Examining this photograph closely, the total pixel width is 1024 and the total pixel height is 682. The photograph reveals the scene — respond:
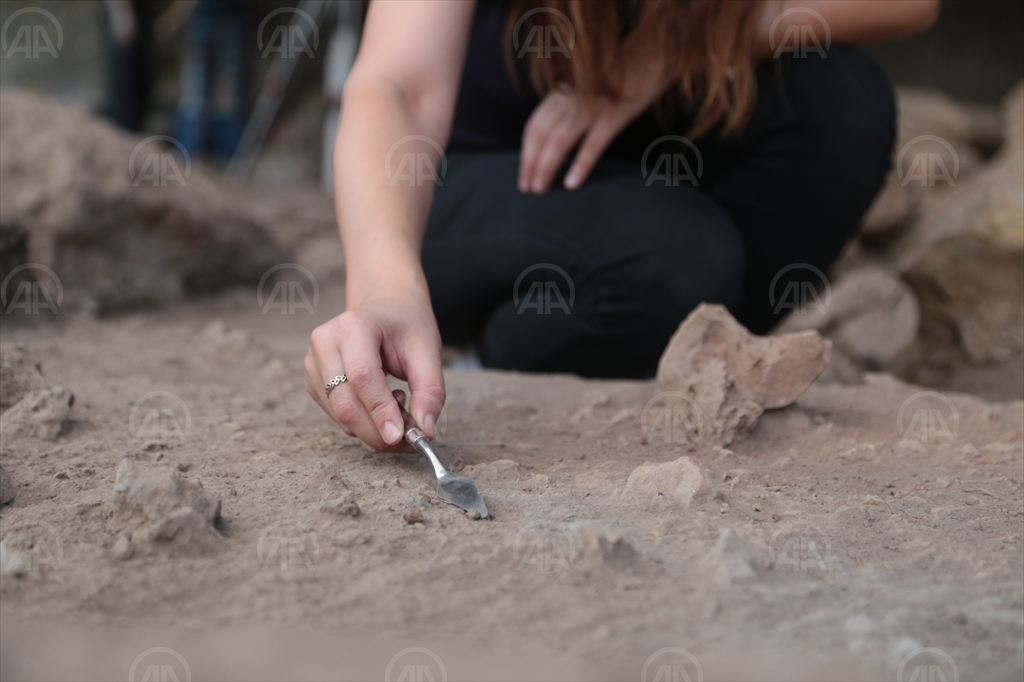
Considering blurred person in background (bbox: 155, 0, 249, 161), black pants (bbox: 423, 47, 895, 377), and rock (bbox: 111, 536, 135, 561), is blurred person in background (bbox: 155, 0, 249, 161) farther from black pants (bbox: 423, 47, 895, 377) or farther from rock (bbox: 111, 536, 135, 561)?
rock (bbox: 111, 536, 135, 561)

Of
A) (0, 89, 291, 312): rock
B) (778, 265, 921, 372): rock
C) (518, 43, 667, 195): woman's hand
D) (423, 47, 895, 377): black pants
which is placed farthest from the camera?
(778, 265, 921, 372): rock

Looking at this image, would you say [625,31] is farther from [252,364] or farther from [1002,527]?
[1002,527]

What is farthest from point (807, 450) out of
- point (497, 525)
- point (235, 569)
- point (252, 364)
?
point (252, 364)

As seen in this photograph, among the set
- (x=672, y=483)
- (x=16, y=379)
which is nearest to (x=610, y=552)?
(x=672, y=483)

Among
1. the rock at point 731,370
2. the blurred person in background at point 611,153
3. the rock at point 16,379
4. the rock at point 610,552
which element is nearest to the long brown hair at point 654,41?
the blurred person in background at point 611,153

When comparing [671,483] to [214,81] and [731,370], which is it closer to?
[731,370]

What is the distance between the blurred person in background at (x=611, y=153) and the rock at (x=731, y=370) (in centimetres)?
43

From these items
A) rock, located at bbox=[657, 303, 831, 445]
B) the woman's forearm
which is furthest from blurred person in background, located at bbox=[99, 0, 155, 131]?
rock, located at bbox=[657, 303, 831, 445]

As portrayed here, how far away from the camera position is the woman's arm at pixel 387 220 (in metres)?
1.15

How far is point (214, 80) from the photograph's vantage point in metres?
5.63

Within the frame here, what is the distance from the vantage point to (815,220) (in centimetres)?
212

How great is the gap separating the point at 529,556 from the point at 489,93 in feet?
4.52

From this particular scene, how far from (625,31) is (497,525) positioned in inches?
45.0

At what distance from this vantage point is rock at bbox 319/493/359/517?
1.03 meters
